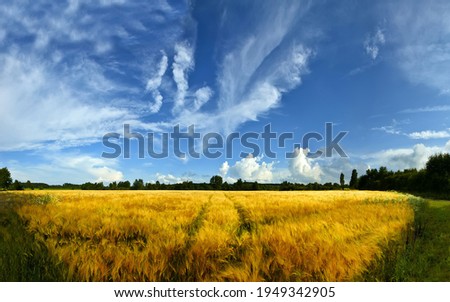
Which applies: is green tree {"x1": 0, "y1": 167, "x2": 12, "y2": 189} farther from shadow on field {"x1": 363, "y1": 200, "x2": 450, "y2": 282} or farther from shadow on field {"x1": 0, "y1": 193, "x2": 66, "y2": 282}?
shadow on field {"x1": 363, "y1": 200, "x2": 450, "y2": 282}

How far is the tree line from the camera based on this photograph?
5722cm

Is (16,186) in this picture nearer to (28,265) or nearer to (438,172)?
(438,172)

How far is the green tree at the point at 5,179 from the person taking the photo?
286 ft

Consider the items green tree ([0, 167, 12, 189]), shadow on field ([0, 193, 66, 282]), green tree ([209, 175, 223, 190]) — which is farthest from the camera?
green tree ([209, 175, 223, 190])

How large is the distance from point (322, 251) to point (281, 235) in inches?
33.1

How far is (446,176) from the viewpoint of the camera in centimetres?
5575

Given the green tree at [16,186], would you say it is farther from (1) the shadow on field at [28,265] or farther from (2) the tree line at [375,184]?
(1) the shadow on field at [28,265]

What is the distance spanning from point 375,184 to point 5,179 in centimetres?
9613

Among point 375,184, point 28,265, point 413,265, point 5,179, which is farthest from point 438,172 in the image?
point 5,179

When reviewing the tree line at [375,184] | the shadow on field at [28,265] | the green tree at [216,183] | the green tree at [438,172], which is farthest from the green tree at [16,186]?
the shadow on field at [28,265]

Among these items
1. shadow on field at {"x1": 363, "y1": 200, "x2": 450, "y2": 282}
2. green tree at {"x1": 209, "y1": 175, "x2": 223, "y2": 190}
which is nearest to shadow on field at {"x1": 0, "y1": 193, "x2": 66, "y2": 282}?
shadow on field at {"x1": 363, "y1": 200, "x2": 450, "y2": 282}
